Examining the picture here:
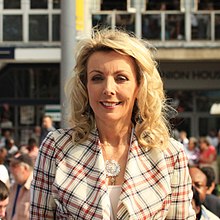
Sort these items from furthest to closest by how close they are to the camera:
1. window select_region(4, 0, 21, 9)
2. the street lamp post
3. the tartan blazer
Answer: window select_region(4, 0, 21, 9) → the street lamp post → the tartan blazer

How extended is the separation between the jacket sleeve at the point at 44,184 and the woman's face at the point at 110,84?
0.87ft

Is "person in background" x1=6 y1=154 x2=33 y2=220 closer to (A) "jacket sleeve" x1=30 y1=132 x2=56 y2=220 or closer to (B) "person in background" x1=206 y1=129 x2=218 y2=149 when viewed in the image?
(A) "jacket sleeve" x1=30 y1=132 x2=56 y2=220

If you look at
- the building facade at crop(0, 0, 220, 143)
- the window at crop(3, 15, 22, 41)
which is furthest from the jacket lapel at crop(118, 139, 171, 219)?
the window at crop(3, 15, 22, 41)

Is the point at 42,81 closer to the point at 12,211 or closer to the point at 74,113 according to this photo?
the point at 12,211

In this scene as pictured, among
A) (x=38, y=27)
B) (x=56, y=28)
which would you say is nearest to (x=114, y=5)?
(x=56, y=28)

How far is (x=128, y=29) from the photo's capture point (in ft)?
86.1

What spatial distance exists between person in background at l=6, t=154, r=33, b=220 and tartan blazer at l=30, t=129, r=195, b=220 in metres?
4.64

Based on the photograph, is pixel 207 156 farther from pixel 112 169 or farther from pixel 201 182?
pixel 112 169

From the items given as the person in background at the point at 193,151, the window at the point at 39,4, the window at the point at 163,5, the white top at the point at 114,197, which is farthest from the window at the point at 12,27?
the white top at the point at 114,197

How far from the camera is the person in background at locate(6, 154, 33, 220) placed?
26.2 feet

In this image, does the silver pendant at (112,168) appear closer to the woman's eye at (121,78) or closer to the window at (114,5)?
the woman's eye at (121,78)

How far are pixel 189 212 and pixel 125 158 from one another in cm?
35

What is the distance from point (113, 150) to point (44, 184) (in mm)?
328

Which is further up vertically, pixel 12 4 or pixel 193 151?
pixel 12 4
